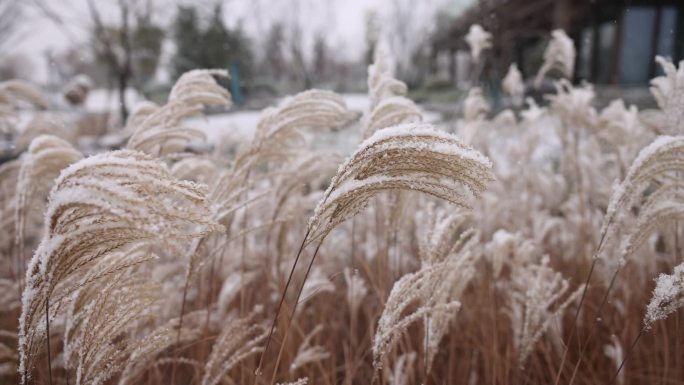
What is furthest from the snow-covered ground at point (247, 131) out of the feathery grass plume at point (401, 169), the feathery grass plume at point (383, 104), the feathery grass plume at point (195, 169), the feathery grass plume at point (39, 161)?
the feathery grass plume at point (401, 169)

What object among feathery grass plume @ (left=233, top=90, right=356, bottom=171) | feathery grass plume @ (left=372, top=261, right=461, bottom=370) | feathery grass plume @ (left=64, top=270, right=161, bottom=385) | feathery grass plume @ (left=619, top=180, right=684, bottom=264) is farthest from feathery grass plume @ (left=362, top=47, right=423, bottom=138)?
feathery grass plume @ (left=64, top=270, right=161, bottom=385)

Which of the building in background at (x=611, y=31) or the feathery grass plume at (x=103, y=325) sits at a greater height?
the building in background at (x=611, y=31)

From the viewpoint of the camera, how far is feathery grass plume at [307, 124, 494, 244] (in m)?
0.81

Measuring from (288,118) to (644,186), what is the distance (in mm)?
1122

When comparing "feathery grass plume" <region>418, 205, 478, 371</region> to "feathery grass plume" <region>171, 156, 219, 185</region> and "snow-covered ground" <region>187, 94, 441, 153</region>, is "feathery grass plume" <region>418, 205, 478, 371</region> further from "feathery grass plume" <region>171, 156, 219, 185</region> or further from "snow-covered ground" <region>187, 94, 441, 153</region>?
"feathery grass plume" <region>171, 156, 219, 185</region>

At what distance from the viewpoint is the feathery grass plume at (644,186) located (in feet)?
3.54

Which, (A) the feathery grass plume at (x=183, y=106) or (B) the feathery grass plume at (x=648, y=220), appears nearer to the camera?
(B) the feathery grass plume at (x=648, y=220)

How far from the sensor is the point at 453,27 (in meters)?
18.7

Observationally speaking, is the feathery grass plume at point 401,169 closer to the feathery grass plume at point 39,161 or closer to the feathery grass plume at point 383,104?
the feathery grass plume at point 383,104

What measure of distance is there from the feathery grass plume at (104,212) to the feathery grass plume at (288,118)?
0.69 meters

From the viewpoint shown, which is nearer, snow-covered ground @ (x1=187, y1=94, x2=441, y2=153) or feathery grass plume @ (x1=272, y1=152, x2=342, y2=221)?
A: feathery grass plume @ (x1=272, y1=152, x2=342, y2=221)

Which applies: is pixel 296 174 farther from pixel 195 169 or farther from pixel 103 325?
pixel 103 325

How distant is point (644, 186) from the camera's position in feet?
4.30

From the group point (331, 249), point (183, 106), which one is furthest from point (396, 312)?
point (331, 249)
